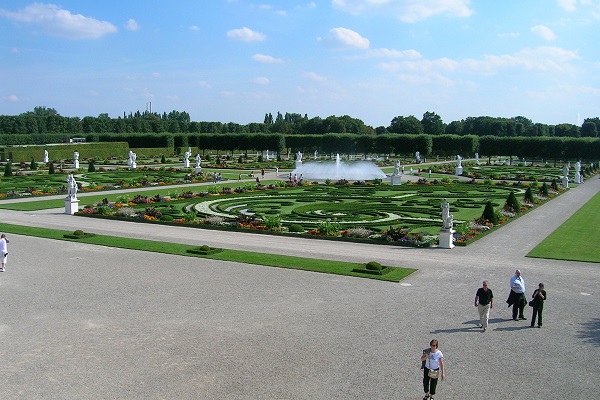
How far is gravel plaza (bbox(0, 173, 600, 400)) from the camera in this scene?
11469 mm

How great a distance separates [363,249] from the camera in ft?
82.3

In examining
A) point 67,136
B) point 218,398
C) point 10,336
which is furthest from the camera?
point 67,136

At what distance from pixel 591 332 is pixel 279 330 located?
7.43 m

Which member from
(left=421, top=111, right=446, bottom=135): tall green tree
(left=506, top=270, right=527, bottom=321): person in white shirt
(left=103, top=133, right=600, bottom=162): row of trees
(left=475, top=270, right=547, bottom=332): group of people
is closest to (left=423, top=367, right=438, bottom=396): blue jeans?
(left=475, top=270, right=547, bottom=332): group of people

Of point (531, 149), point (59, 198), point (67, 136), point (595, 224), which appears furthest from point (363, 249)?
point (67, 136)

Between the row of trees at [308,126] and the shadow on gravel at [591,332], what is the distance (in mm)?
128691

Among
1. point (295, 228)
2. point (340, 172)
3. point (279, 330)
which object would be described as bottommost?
point (279, 330)

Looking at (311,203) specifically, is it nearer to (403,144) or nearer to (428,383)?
(428,383)

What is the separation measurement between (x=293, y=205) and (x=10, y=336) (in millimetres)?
26145

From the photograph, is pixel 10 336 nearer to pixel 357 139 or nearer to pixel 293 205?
pixel 293 205

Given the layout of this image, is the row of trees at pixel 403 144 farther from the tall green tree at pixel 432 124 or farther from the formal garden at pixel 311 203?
the tall green tree at pixel 432 124

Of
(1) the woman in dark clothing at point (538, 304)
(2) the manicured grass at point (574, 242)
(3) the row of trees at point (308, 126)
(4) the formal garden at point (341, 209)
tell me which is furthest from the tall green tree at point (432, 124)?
(1) the woman in dark clothing at point (538, 304)

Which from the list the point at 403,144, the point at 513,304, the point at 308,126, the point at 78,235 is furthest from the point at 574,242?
the point at 308,126

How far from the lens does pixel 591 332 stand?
14.4 meters
